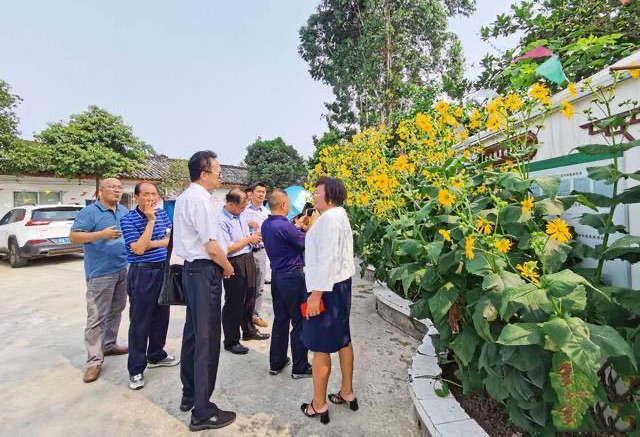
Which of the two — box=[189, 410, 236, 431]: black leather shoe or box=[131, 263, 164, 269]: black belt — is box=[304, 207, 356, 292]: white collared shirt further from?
box=[131, 263, 164, 269]: black belt

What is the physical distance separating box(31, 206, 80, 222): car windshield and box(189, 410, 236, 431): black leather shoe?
347 inches

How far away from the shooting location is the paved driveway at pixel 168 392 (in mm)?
2430

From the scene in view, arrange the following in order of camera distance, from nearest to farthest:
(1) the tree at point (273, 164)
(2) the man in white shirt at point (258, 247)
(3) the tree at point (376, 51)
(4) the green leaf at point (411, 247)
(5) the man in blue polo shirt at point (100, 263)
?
(4) the green leaf at point (411, 247)
(5) the man in blue polo shirt at point (100, 263)
(2) the man in white shirt at point (258, 247)
(3) the tree at point (376, 51)
(1) the tree at point (273, 164)

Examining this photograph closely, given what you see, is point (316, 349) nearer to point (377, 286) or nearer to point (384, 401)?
point (384, 401)

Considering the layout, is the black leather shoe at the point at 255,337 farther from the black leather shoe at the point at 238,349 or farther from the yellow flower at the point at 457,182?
the yellow flower at the point at 457,182

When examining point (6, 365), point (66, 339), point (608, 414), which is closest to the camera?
point (608, 414)

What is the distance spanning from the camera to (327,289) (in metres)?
2.34

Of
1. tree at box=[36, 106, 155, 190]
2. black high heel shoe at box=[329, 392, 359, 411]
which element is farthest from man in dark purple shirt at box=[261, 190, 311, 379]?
tree at box=[36, 106, 155, 190]

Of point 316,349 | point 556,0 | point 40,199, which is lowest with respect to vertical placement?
point 316,349

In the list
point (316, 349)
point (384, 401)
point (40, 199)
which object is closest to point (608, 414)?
point (384, 401)

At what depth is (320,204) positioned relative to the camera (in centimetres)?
257

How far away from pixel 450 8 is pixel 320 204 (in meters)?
19.3

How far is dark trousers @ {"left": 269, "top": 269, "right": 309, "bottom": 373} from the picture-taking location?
→ 313 centimetres

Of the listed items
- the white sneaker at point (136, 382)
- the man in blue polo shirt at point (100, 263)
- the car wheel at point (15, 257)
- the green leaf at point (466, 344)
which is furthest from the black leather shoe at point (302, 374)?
the car wheel at point (15, 257)
